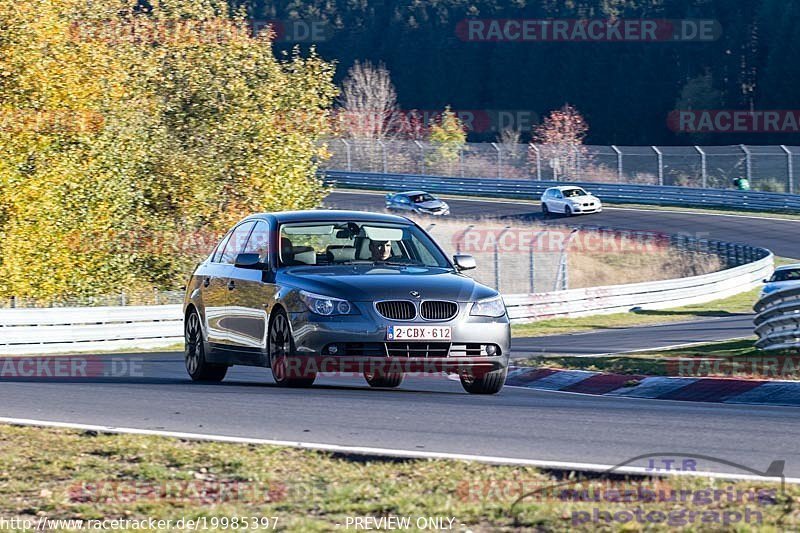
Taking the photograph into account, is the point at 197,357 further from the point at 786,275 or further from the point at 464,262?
the point at 786,275

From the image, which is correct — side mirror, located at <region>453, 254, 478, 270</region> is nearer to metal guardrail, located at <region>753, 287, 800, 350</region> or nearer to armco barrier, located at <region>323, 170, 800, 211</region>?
metal guardrail, located at <region>753, 287, 800, 350</region>

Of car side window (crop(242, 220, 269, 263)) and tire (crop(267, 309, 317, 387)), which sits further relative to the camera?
car side window (crop(242, 220, 269, 263))

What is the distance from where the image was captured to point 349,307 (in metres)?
11.0

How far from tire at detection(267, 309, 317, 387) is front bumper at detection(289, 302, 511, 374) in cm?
21

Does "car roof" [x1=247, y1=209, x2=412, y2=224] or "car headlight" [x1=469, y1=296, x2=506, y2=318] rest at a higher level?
"car roof" [x1=247, y1=209, x2=412, y2=224]

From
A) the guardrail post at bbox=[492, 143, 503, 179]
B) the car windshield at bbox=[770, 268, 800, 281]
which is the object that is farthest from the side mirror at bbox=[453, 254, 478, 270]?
the guardrail post at bbox=[492, 143, 503, 179]

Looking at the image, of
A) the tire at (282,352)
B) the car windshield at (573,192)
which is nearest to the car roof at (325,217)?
the tire at (282,352)

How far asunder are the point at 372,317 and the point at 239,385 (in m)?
2.51

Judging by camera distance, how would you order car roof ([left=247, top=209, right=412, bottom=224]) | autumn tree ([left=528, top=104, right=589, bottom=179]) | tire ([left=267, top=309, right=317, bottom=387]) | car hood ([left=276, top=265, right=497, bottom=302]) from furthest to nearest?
autumn tree ([left=528, top=104, right=589, bottom=179]) < car roof ([left=247, top=209, right=412, bottom=224]) < tire ([left=267, top=309, right=317, bottom=387]) < car hood ([left=276, top=265, right=497, bottom=302])

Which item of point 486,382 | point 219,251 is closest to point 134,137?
point 219,251

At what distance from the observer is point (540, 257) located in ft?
152

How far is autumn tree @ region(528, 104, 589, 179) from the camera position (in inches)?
2788

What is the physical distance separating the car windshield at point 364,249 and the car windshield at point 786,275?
1998cm

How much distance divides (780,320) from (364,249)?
685cm
